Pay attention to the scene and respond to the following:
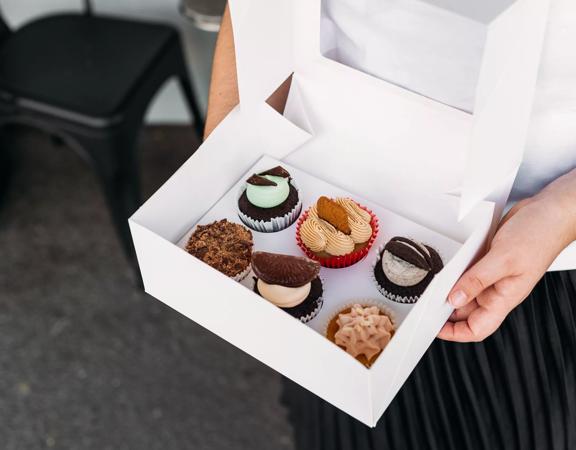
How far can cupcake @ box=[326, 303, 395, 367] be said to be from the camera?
A: 97 centimetres

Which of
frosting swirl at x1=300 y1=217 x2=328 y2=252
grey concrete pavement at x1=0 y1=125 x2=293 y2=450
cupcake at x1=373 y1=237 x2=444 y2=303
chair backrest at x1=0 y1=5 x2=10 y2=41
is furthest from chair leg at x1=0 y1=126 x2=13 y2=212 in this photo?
cupcake at x1=373 y1=237 x2=444 y2=303

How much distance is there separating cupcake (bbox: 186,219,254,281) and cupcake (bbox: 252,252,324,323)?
0.05 metres

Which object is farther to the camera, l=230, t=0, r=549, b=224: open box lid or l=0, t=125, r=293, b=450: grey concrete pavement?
l=0, t=125, r=293, b=450: grey concrete pavement

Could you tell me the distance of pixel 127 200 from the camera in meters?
1.90

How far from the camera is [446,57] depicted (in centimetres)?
93

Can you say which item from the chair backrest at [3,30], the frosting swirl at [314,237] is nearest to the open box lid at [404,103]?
the frosting swirl at [314,237]

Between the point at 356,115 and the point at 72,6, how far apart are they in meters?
1.54

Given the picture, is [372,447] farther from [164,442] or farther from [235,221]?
[164,442]

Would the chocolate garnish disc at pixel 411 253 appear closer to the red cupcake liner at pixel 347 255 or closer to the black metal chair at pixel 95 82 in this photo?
the red cupcake liner at pixel 347 255

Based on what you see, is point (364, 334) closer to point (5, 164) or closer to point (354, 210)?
point (354, 210)

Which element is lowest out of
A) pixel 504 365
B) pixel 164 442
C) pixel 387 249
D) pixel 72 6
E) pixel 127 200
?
pixel 164 442

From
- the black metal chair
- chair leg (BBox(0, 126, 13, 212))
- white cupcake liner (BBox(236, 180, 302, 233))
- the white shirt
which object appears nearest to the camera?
the white shirt

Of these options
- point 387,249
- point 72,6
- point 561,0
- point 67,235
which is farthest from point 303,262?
point 72,6

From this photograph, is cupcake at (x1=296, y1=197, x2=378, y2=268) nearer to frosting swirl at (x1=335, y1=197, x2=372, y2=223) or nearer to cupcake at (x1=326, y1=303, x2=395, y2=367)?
frosting swirl at (x1=335, y1=197, x2=372, y2=223)
